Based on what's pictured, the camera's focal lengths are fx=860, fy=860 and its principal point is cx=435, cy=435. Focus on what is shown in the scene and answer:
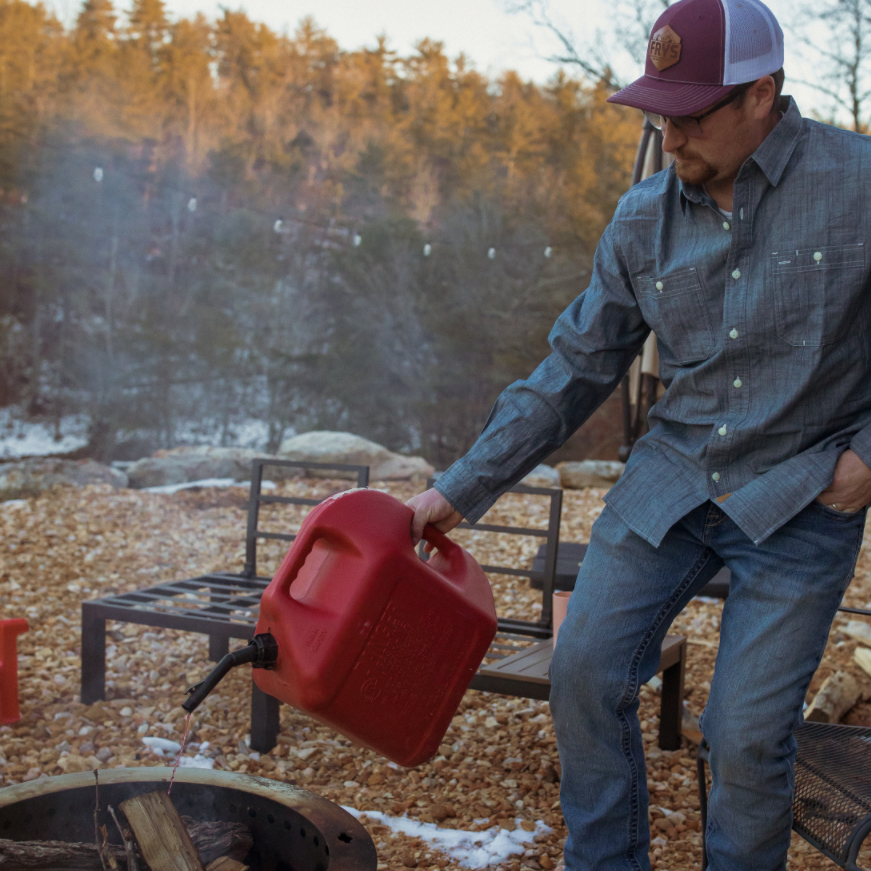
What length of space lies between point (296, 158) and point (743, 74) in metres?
13.6

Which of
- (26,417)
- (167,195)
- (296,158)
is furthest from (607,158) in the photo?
(26,417)

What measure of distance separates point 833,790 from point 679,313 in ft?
2.74

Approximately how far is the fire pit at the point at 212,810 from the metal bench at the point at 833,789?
664 millimetres

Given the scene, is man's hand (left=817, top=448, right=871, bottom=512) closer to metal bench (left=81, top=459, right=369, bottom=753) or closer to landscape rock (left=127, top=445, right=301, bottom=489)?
metal bench (left=81, top=459, right=369, bottom=753)

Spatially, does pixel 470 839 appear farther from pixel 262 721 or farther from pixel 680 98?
pixel 680 98

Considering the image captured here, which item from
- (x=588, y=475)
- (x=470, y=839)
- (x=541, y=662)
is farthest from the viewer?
(x=588, y=475)

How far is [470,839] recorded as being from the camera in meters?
2.06

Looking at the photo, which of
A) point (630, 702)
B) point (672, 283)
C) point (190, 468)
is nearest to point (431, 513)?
point (630, 702)

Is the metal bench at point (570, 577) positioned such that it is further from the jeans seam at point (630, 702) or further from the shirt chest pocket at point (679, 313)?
the shirt chest pocket at point (679, 313)

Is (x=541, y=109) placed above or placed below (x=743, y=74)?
above

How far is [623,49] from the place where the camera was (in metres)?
10.5

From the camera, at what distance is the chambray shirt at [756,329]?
1.32 meters

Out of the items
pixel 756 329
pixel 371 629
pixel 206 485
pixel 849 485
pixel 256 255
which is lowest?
pixel 206 485

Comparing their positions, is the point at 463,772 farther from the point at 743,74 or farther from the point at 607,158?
the point at 607,158
